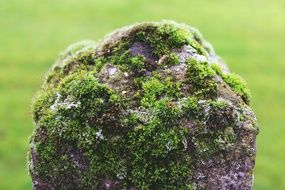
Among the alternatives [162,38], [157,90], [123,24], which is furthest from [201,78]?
[123,24]

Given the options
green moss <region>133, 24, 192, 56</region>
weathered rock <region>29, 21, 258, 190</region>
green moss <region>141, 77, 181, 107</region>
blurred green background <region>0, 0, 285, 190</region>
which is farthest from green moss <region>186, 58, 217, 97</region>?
blurred green background <region>0, 0, 285, 190</region>

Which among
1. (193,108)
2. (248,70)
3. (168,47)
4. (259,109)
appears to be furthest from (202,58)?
(248,70)

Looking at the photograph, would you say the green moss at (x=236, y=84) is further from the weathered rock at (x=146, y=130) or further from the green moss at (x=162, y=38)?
the green moss at (x=162, y=38)

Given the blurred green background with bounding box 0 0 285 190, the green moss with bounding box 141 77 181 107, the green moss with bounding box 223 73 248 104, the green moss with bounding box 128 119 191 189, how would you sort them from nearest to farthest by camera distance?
the green moss with bounding box 128 119 191 189 < the green moss with bounding box 141 77 181 107 < the green moss with bounding box 223 73 248 104 < the blurred green background with bounding box 0 0 285 190

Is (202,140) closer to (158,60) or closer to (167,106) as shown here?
(167,106)

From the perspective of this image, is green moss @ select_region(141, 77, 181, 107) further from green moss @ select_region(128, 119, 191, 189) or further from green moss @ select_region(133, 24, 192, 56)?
green moss @ select_region(133, 24, 192, 56)

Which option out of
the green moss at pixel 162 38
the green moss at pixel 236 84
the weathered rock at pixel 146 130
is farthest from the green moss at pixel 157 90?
the green moss at pixel 236 84

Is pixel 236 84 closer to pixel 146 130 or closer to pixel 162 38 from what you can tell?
pixel 162 38
